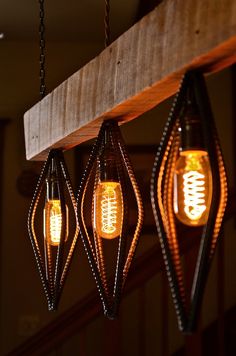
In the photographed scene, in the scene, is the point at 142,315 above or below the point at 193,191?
below

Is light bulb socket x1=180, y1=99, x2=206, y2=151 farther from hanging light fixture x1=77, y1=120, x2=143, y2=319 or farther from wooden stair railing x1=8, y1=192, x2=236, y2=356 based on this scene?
wooden stair railing x1=8, y1=192, x2=236, y2=356

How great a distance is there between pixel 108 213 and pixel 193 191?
31cm

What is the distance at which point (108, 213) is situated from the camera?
3.65ft

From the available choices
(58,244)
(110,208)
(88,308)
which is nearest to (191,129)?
(110,208)

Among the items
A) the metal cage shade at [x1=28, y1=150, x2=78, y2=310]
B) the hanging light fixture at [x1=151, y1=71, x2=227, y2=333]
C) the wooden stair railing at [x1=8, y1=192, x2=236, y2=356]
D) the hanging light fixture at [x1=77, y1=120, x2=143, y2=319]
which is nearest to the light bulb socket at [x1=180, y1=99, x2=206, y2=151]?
the hanging light fixture at [x1=151, y1=71, x2=227, y2=333]

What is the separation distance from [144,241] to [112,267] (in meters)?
0.27

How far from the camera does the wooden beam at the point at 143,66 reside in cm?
81

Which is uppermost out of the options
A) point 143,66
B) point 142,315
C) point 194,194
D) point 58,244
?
point 143,66

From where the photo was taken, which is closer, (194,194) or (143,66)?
(194,194)

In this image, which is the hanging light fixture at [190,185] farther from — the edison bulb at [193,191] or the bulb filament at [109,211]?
the bulb filament at [109,211]

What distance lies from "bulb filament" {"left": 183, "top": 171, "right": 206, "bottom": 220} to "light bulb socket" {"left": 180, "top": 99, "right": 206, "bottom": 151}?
0.05m

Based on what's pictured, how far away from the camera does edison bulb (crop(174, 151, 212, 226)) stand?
828 millimetres

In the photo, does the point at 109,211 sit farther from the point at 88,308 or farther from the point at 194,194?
the point at 88,308

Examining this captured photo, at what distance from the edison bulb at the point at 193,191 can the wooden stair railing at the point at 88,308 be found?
168 centimetres
